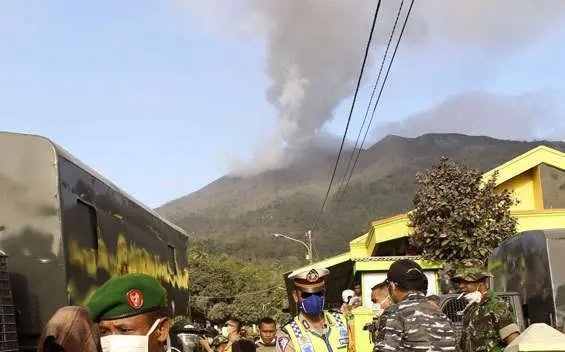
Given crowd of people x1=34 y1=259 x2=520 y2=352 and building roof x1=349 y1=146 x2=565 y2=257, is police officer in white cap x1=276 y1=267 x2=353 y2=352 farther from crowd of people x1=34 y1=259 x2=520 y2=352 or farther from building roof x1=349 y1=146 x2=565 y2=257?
building roof x1=349 y1=146 x2=565 y2=257

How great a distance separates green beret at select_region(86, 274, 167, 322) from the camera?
8.57ft

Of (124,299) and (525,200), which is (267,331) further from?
(525,200)

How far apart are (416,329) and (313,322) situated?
2.20 ft

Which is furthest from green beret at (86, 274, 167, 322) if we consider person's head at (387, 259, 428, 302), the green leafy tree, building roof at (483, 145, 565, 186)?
building roof at (483, 145, 565, 186)

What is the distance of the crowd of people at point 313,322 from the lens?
2621mm

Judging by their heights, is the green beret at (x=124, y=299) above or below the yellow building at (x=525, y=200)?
below

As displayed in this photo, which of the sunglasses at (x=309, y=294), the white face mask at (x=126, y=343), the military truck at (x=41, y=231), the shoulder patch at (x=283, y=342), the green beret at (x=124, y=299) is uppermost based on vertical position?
the military truck at (x=41, y=231)

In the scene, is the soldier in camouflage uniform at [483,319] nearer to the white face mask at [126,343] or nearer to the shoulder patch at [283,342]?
the shoulder patch at [283,342]

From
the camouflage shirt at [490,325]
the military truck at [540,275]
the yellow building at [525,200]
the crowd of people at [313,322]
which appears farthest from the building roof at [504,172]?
the camouflage shirt at [490,325]

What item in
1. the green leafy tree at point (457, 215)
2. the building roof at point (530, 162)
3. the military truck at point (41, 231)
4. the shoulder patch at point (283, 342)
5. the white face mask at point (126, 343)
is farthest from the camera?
the building roof at point (530, 162)

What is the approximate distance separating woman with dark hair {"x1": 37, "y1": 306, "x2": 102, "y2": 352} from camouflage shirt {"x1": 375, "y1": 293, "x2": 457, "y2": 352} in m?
1.95

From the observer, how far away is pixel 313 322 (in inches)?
172

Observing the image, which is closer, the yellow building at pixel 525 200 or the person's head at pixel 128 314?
the person's head at pixel 128 314

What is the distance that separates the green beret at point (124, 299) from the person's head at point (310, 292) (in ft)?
5.79
